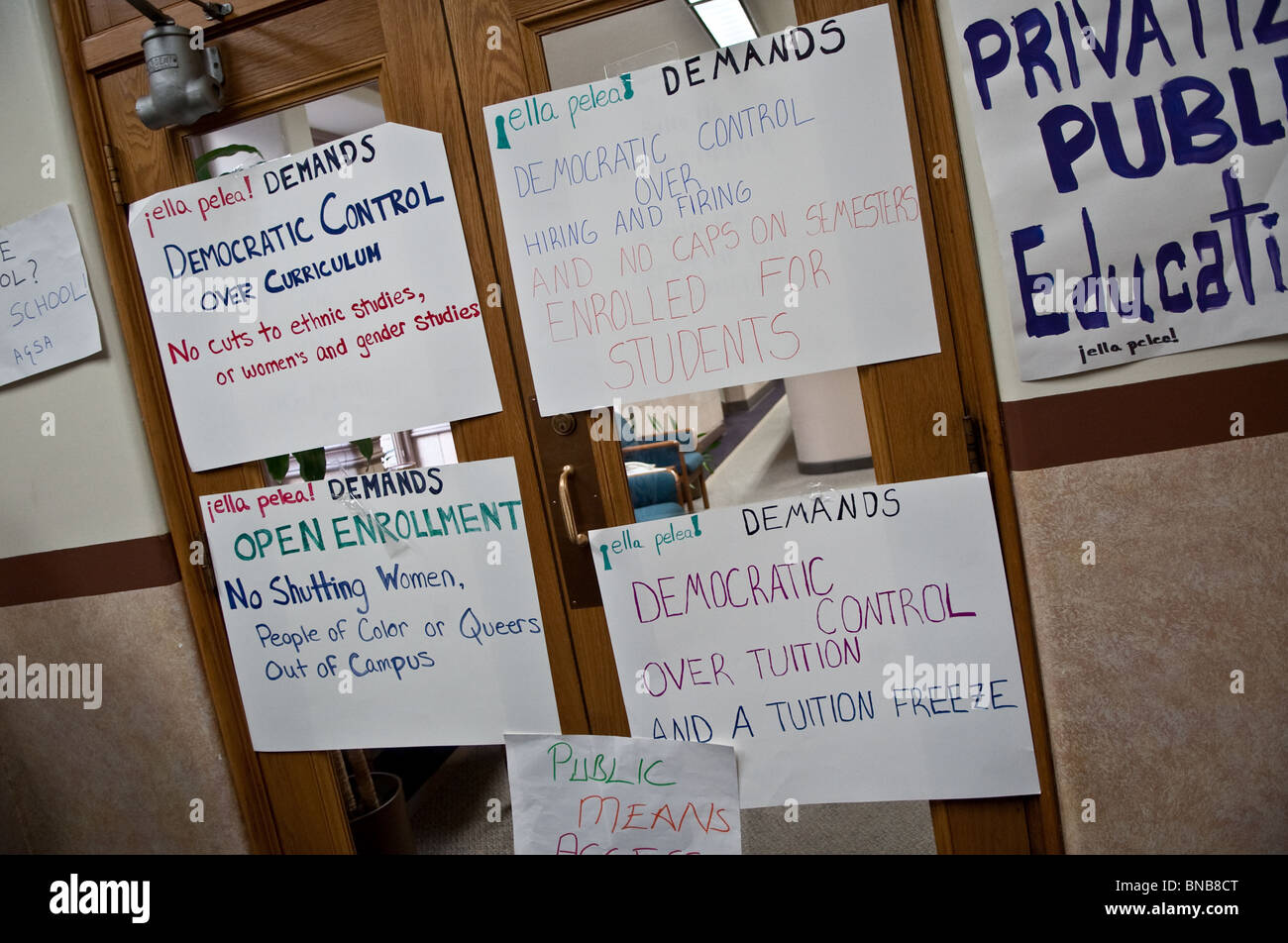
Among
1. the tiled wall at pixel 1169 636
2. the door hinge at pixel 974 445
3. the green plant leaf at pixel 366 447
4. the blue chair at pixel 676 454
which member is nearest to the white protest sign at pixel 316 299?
the green plant leaf at pixel 366 447

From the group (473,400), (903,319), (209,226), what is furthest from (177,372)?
(903,319)

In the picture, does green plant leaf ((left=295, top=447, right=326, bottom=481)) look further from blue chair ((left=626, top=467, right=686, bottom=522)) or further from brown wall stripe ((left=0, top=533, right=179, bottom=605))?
blue chair ((left=626, top=467, right=686, bottom=522))

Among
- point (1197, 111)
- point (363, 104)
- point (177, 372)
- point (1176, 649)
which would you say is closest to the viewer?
point (1197, 111)

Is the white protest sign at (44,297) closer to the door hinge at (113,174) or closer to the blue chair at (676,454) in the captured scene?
the door hinge at (113,174)

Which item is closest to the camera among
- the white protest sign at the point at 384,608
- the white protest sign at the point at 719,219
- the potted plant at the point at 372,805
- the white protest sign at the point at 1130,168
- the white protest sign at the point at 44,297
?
the white protest sign at the point at 1130,168

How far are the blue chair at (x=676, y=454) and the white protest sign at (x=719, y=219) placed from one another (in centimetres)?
8

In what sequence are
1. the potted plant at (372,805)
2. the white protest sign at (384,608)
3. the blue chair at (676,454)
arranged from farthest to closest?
the potted plant at (372,805) < the white protest sign at (384,608) < the blue chair at (676,454)

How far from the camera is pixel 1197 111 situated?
1.22 m

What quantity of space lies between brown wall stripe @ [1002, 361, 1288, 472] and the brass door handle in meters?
0.79

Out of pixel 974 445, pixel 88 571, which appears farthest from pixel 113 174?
pixel 974 445

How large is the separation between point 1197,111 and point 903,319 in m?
0.51

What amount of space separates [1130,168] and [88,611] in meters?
2.27

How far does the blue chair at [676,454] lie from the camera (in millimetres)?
1512
